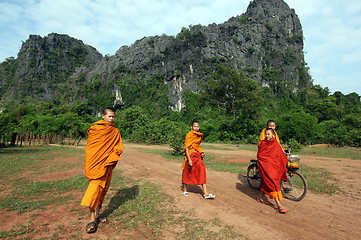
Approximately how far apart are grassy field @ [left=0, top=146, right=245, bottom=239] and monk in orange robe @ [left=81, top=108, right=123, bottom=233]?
42 centimetres

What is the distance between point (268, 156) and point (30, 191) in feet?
18.9

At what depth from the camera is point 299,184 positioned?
4562 mm

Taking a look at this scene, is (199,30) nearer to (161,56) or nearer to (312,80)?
(161,56)

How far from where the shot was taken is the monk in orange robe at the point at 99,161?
3047 millimetres

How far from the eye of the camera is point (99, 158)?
322cm

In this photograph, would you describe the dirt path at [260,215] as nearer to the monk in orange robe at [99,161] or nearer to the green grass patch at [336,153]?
the monk in orange robe at [99,161]

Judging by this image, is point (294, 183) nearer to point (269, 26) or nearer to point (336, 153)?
point (336, 153)

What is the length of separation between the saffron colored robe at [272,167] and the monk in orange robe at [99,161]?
2.92 meters

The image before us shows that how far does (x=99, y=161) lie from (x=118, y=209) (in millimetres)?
1202

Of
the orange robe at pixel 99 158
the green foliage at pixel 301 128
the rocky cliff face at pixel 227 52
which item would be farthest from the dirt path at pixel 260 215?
the rocky cliff face at pixel 227 52

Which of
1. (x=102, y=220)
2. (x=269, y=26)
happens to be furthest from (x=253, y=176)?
(x=269, y=26)

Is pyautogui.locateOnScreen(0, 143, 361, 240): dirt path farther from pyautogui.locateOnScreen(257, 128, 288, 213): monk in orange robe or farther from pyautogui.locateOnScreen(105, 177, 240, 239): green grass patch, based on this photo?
pyautogui.locateOnScreen(257, 128, 288, 213): monk in orange robe

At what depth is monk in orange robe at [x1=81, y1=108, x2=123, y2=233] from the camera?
305 centimetres

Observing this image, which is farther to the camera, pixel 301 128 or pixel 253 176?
pixel 301 128
